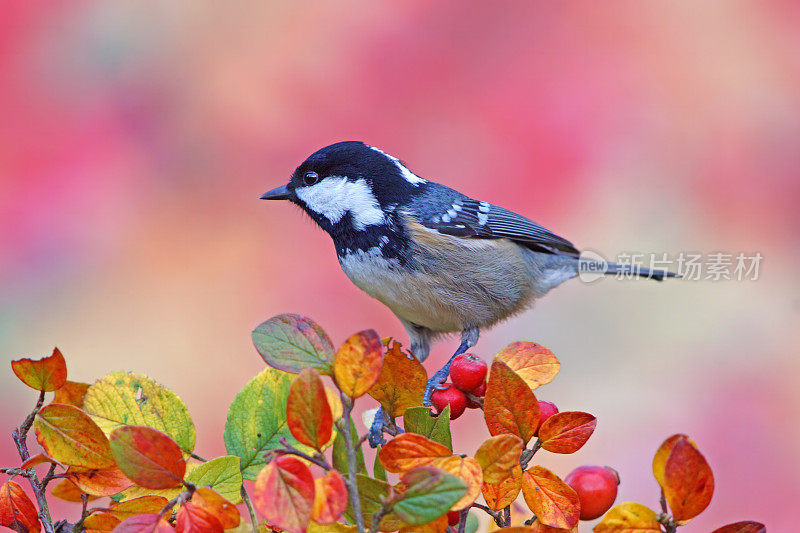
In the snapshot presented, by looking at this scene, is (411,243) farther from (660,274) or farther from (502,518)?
(502,518)

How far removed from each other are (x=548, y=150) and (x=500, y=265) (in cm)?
78

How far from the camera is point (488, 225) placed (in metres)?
1.65

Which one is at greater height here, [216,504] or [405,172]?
[405,172]

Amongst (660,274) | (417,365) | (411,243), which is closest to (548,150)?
(660,274)

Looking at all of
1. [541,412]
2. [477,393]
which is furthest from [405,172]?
[541,412]

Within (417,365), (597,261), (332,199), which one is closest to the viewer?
(417,365)

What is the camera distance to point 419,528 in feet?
1.73

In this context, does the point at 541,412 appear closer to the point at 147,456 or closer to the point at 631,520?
the point at 631,520

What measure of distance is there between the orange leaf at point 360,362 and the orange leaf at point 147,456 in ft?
0.43

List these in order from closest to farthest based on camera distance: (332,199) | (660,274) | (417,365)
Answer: (417,365) < (332,199) < (660,274)

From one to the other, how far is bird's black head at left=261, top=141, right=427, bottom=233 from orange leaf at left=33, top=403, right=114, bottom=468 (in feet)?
3.01

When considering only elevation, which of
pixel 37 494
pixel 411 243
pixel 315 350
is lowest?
pixel 37 494

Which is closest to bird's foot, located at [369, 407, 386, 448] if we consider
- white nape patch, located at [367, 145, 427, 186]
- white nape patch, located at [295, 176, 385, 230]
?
white nape patch, located at [295, 176, 385, 230]

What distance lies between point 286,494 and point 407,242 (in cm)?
101
